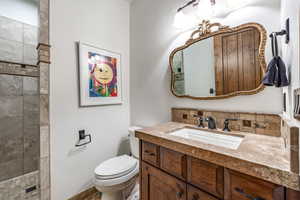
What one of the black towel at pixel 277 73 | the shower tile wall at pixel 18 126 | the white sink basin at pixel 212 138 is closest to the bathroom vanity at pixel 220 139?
the white sink basin at pixel 212 138

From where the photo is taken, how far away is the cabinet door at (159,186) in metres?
0.85

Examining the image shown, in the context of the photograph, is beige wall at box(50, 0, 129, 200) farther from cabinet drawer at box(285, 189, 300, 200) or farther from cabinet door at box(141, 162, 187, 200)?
cabinet drawer at box(285, 189, 300, 200)

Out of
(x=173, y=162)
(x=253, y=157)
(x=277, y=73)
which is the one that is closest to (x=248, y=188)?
(x=253, y=157)

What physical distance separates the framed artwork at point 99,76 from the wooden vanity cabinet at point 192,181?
0.96m

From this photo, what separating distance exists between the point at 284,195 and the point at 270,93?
0.74 m

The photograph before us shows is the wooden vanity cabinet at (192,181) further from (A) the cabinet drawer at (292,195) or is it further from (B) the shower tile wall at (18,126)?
(B) the shower tile wall at (18,126)

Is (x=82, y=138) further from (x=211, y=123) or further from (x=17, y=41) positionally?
(x=17, y=41)

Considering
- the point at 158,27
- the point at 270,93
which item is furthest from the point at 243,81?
the point at 158,27

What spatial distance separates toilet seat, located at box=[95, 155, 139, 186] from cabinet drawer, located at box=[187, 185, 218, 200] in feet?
2.33

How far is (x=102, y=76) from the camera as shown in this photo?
1776mm

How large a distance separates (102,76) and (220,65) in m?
1.37

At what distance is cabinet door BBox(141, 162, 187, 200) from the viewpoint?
0.85 metres

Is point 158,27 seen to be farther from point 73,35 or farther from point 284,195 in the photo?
point 284,195

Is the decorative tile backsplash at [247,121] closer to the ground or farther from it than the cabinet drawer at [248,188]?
farther from it
